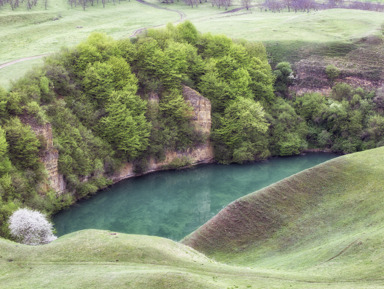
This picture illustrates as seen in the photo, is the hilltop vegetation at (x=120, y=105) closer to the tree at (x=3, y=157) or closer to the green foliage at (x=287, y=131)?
the tree at (x=3, y=157)

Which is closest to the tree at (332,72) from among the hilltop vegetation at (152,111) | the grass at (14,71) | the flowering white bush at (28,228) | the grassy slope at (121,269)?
the hilltop vegetation at (152,111)

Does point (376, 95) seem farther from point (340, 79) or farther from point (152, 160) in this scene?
point (152, 160)

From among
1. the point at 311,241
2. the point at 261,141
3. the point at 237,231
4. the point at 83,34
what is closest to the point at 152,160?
the point at 261,141

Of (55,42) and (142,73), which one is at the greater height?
(55,42)

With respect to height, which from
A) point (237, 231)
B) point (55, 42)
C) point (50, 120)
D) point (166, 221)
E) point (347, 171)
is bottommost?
point (166, 221)

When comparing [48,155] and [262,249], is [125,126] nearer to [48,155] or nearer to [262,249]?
[48,155]

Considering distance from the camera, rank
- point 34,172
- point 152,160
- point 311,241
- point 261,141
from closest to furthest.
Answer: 1. point 311,241
2. point 34,172
3. point 152,160
4. point 261,141
